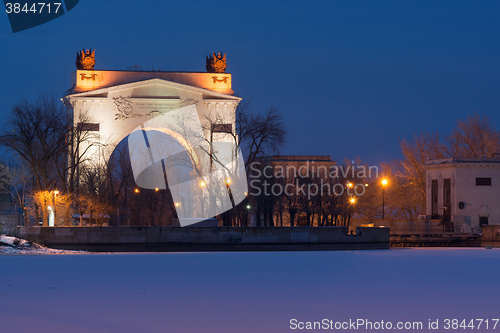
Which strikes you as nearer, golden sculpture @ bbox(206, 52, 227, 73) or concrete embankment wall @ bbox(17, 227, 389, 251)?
concrete embankment wall @ bbox(17, 227, 389, 251)

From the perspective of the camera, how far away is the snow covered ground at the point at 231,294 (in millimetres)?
8094

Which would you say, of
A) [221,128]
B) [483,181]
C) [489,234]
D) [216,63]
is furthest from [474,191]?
[216,63]

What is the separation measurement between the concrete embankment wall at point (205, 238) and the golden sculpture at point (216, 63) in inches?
1356

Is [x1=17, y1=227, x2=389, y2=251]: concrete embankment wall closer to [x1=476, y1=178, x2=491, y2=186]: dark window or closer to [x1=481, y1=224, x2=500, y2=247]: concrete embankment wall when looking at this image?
[x1=481, y1=224, x2=500, y2=247]: concrete embankment wall

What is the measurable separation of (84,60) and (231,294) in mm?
53507

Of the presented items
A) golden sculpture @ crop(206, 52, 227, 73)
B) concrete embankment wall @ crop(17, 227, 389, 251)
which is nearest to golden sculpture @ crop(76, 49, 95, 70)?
golden sculpture @ crop(206, 52, 227, 73)

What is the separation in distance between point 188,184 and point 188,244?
17.8 metres

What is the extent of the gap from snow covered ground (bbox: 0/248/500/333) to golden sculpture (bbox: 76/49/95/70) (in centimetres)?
4634

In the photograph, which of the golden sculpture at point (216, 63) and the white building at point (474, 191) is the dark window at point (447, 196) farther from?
the golden sculpture at point (216, 63)

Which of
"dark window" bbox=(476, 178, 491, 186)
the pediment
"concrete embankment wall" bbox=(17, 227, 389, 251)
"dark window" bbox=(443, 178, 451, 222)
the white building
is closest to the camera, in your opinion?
"concrete embankment wall" bbox=(17, 227, 389, 251)

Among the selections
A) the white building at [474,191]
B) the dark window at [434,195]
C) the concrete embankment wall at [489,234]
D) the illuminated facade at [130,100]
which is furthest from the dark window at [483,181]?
the illuminated facade at [130,100]

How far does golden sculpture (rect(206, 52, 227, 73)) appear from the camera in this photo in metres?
61.9

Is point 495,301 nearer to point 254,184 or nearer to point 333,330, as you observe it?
point 333,330

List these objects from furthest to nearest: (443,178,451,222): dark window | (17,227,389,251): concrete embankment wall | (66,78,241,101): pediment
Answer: (66,78,241,101): pediment, (443,178,451,222): dark window, (17,227,389,251): concrete embankment wall
